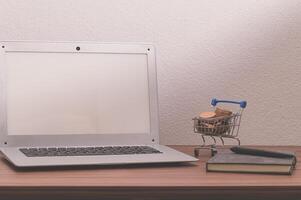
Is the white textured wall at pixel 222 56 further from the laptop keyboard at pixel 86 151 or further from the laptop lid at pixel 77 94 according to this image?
the laptop keyboard at pixel 86 151

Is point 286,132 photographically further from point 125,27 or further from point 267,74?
point 125,27

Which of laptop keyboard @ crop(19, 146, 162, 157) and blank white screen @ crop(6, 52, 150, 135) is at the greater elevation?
blank white screen @ crop(6, 52, 150, 135)

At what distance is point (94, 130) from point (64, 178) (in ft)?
1.14

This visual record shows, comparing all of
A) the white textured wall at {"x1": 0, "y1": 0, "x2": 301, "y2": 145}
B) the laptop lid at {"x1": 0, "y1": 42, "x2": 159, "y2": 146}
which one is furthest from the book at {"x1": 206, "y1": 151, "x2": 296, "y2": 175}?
the white textured wall at {"x1": 0, "y1": 0, "x2": 301, "y2": 145}

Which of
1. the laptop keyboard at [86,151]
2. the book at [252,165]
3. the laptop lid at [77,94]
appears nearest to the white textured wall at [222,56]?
the laptop lid at [77,94]

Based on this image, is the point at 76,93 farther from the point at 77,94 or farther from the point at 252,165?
the point at 252,165

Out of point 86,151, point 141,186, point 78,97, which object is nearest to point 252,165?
point 141,186

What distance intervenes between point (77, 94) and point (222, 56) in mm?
404

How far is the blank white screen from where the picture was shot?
1172 millimetres

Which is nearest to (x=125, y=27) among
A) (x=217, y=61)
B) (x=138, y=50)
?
(x=138, y=50)

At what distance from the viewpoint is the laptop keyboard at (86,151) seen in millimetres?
1041

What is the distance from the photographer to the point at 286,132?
1.38m

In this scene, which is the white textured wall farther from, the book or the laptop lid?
the book

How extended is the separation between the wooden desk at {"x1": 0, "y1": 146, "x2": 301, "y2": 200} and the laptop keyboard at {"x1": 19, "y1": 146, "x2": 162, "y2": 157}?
130 mm
